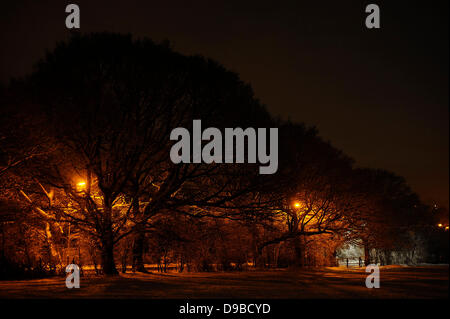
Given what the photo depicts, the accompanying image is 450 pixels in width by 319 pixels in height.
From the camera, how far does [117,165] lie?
24.2 m

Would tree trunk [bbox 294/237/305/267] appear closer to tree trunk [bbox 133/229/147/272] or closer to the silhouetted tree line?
the silhouetted tree line

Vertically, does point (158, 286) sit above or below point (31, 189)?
below

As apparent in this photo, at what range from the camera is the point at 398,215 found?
147 feet

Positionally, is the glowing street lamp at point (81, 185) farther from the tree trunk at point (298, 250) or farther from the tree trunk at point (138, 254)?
the tree trunk at point (298, 250)

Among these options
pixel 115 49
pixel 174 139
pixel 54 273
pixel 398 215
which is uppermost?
pixel 115 49

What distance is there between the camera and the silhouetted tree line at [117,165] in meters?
22.8

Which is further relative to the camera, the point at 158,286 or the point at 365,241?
the point at 365,241

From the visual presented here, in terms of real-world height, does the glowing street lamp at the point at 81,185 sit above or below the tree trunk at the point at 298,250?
above

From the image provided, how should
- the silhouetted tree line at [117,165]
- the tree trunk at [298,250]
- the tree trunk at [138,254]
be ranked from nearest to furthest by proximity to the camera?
1. the silhouetted tree line at [117,165]
2. the tree trunk at [138,254]
3. the tree trunk at [298,250]

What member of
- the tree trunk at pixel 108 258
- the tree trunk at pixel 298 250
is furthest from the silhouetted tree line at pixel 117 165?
the tree trunk at pixel 298 250

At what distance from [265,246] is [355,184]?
9.19 m

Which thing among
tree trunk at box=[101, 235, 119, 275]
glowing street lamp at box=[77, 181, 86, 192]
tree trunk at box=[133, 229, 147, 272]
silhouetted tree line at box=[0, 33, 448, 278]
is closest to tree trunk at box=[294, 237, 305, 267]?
silhouetted tree line at box=[0, 33, 448, 278]

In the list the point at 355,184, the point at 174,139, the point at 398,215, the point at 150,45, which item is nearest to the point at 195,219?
the point at 174,139
